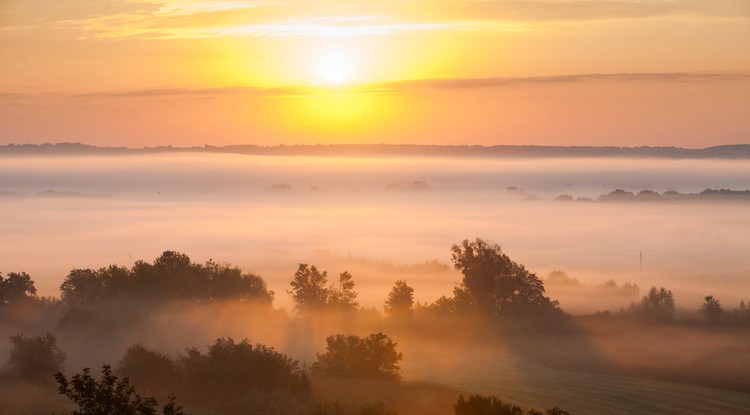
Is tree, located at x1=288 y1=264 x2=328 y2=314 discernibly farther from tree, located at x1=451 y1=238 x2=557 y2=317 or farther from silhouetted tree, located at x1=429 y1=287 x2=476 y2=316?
tree, located at x1=451 y1=238 x2=557 y2=317

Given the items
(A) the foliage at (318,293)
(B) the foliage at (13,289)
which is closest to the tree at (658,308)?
(A) the foliage at (318,293)

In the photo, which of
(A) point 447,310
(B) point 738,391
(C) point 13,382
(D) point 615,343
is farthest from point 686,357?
(C) point 13,382

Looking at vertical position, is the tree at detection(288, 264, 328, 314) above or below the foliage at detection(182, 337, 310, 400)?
above

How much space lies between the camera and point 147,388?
52000mm

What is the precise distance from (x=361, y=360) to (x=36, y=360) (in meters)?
17.4

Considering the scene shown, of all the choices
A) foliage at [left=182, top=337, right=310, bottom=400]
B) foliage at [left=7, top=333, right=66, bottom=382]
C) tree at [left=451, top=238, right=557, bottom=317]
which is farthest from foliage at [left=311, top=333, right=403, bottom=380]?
tree at [left=451, top=238, right=557, bottom=317]

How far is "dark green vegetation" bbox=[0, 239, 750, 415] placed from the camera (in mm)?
48531

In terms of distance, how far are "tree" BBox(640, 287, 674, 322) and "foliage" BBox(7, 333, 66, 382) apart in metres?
51.2

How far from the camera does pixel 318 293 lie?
9962 cm

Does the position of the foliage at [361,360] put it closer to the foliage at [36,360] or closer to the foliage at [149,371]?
the foliage at [149,371]

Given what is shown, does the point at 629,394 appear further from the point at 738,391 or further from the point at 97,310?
the point at 97,310

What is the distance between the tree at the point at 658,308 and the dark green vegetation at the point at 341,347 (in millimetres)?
196

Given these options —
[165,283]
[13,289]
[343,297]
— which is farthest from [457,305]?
[13,289]

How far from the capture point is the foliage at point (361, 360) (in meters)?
58.7
